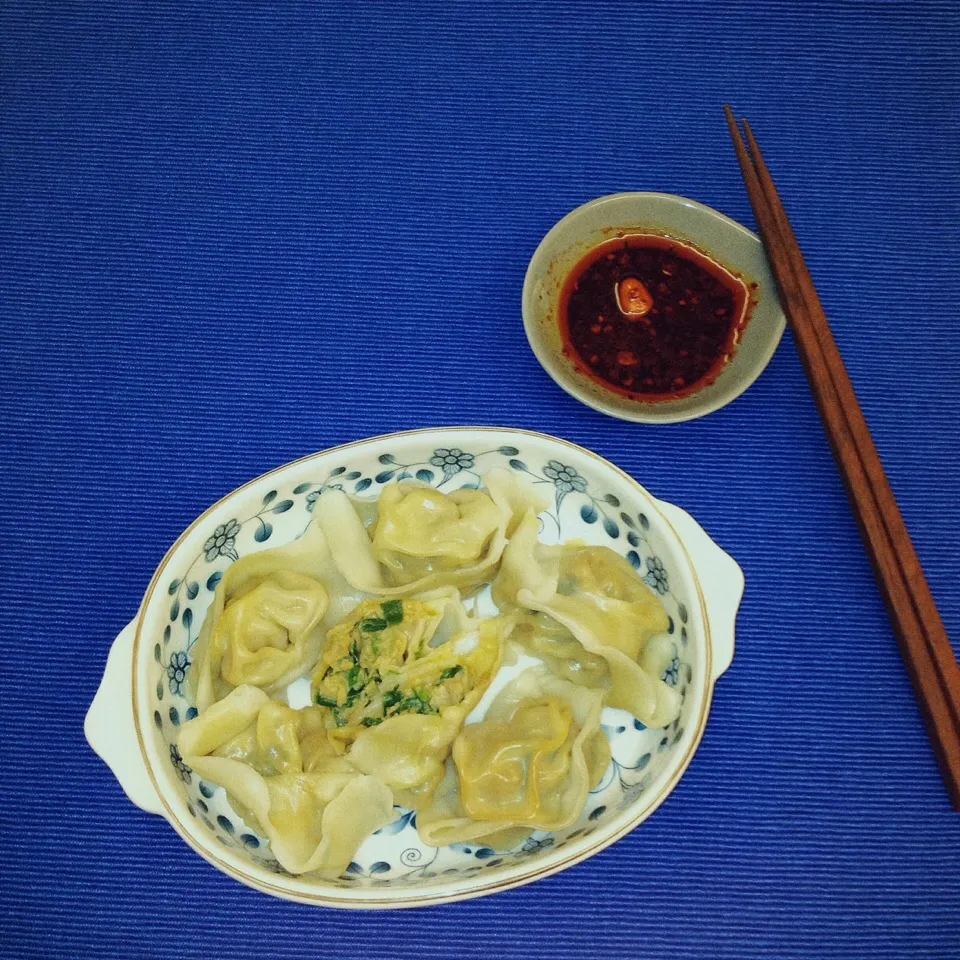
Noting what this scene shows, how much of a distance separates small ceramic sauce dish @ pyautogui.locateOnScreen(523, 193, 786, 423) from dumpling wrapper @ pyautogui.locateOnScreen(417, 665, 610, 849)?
65 centimetres

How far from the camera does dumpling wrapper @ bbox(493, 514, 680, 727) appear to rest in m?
1.50

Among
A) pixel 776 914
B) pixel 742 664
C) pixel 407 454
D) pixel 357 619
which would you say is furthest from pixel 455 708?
pixel 776 914

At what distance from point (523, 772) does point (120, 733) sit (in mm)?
756

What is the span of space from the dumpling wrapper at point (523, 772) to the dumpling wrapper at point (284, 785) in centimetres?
14

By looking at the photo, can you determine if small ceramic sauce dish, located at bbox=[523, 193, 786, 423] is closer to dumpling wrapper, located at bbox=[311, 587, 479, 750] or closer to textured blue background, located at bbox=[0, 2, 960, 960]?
textured blue background, located at bbox=[0, 2, 960, 960]

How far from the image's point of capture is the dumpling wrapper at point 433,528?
158 cm

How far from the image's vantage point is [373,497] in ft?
5.43

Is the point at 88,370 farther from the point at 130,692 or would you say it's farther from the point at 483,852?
the point at 483,852

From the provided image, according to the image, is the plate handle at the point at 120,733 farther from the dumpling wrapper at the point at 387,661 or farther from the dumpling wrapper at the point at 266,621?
the dumpling wrapper at the point at 387,661

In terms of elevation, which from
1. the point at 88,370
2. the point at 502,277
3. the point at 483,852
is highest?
the point at 502,277

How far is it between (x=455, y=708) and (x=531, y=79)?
1.60 meters

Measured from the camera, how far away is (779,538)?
5.95 feet

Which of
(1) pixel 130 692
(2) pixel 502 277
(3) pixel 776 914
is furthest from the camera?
(2) pixel 502 277

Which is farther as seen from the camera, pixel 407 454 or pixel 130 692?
pixel 407 454
